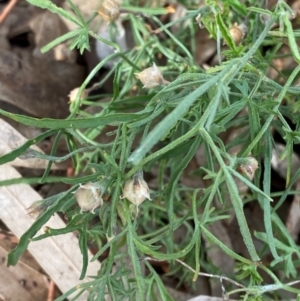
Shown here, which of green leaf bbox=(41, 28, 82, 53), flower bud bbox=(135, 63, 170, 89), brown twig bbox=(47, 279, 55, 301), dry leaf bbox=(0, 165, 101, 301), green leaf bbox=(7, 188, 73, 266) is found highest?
green leaf bbox=(41, 28, 82, 53)

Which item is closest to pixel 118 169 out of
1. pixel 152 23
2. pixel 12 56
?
pixel 12 56

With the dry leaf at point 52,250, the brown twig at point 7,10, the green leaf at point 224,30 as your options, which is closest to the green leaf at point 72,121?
the green leaf at point 224,30

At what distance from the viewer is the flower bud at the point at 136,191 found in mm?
857

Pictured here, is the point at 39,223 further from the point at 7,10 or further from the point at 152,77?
the point at 7,10

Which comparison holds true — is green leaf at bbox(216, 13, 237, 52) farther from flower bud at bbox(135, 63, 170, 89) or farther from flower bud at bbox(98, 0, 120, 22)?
flower bud at bbox(98, 0, 120, 22)

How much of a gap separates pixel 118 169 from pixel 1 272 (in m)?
0.55

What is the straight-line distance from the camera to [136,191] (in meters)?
0.86

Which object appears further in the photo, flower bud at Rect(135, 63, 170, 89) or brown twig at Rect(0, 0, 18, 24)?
brown twig at Rect(0, 0, 18, 24)

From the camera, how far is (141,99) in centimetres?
119

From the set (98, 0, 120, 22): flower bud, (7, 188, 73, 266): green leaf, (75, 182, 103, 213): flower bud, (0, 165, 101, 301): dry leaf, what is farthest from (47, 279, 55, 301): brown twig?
(98, 0, 120, 22): flower bud

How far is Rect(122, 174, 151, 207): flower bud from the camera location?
2.81ft

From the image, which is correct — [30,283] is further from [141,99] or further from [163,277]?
[141,99]

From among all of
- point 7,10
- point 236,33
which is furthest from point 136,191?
point 7,10

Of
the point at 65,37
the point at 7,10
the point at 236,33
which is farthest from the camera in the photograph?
the point at 7,10
